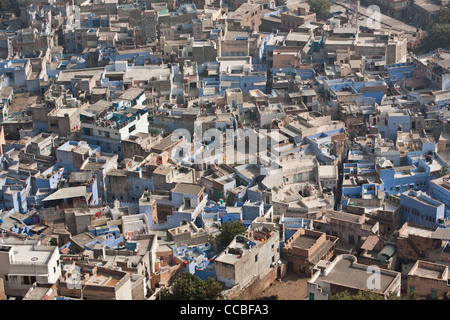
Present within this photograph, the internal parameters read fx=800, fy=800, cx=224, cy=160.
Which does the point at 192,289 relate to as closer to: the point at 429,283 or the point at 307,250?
the point at 307,250

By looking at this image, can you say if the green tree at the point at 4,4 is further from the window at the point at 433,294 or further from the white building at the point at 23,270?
the window at the point at 433,294

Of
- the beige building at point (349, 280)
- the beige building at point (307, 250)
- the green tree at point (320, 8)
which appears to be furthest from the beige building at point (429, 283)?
the green tree at point (320, 8)

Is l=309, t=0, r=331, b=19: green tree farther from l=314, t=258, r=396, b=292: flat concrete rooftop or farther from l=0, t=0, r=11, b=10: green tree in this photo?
l=314, t=258, r=396, b=292: flat concrete rooftop

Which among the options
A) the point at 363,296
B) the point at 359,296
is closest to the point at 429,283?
the point at 363,296

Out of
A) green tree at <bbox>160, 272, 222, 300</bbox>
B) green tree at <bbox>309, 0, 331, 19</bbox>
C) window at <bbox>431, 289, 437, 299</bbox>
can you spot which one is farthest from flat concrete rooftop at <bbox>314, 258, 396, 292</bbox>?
green tree at <bbox>309, 0, 331, 19</bbox>

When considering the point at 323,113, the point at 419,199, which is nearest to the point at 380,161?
the point at 419,199
